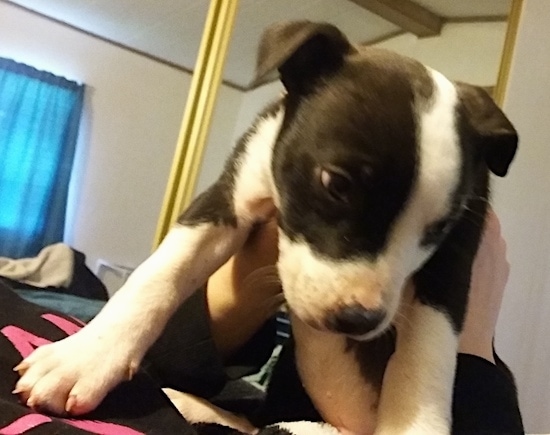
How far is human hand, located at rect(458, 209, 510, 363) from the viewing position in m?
1.14

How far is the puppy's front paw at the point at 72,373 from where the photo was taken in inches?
Result: 32.0

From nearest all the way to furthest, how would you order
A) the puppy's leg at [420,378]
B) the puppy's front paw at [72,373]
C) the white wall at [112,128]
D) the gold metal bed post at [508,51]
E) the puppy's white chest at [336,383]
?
the puppy's front paw at [72,373]
the puppy's leg at [420,378]
the puppy's white chest at [336,383]
the white wall at [112,128]
the gold metal bed post at [508,51]

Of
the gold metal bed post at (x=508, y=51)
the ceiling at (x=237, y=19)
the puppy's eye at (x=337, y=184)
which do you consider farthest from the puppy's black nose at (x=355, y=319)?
the gold metal bed post at (x=508, y=51)

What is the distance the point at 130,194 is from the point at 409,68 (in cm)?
174

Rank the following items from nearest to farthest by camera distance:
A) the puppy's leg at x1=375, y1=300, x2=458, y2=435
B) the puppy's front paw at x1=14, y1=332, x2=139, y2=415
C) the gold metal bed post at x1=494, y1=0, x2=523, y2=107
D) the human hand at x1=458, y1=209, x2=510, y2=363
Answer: the puppy's front paw at x1=14, y1=332, x2=139, y2=415 < the puppy's leg at x1=375, y1=300, x2=458, y2=435 < the human hand at x1=458, y1=209, x2=510, y2=363 < the gold metal bed post at x1=494, y1=0, x2=523, y2=107

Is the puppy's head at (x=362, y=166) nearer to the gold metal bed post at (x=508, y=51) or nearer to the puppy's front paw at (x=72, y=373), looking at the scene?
the puppy's front paw at (x=72, y=373)

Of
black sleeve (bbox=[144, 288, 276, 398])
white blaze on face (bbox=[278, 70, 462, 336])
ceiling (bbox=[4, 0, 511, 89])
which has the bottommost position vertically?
black sleeve (bbox=[144, 288, 276, 398])

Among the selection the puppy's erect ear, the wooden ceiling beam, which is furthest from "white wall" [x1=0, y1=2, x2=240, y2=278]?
the puppy's erect ear

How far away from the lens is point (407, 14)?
8.26 ft

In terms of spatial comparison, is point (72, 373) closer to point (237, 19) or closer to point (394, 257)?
point (394, 257)

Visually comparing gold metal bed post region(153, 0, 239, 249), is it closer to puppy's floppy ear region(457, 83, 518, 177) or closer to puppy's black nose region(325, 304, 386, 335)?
puppy's floppy ear region(457, 83, 518, 177)

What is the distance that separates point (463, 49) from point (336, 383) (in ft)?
5.89

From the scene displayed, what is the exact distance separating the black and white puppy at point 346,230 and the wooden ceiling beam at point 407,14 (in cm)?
150

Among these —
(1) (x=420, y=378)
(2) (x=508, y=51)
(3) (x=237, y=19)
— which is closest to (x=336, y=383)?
(1) (x=420, y=378)
